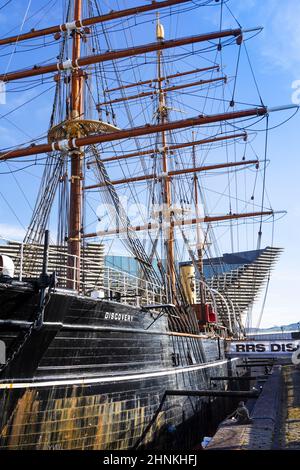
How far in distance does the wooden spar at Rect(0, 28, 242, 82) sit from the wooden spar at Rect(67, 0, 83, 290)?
18.3 inches

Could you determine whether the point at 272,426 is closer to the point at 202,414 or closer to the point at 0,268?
the point at 0,268

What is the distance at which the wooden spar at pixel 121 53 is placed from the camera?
656 inches

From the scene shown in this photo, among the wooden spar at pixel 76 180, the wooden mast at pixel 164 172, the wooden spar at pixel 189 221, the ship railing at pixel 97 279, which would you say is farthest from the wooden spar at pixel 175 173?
the ship railing at pixel 97 279

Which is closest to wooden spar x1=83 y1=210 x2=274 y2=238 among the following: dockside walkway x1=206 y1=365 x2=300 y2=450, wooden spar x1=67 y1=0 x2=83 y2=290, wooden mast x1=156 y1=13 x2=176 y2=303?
wooden mast x1=156 y1=13 x2=176 y2=303

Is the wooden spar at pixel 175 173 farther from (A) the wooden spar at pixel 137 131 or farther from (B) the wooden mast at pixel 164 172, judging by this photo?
(A) the wooden spar at pixel 137 131

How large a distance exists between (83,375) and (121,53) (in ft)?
42.4

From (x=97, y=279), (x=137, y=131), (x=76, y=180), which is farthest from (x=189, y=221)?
(x=97, y=279)

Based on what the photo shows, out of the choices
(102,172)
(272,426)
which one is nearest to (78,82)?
(102,172)

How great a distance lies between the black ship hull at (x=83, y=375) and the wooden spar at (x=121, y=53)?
Result: 34.5ft

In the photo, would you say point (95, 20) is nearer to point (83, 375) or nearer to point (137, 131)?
point (137, 131)

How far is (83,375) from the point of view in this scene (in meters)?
8.31

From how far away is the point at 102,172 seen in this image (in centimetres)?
1540

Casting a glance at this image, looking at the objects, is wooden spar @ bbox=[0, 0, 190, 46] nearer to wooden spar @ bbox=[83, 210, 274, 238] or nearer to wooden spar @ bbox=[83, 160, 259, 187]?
wooden spar @ bbox=[83, 160, 259, 187]

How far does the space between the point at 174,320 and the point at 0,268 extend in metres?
7.41
